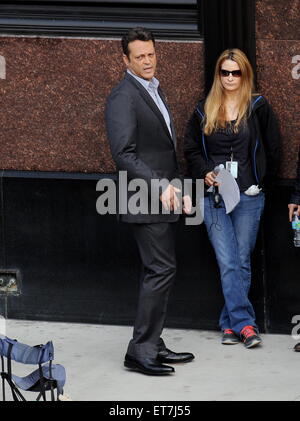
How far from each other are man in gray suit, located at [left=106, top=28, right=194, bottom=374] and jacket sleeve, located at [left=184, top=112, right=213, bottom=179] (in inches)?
20.0

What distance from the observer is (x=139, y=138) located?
7.63 meters

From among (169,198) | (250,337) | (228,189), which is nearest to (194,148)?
(228,189)

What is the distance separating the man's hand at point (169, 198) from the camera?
7324mm

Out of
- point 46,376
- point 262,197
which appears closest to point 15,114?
point 262,197

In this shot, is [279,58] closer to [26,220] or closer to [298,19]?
[298,19]

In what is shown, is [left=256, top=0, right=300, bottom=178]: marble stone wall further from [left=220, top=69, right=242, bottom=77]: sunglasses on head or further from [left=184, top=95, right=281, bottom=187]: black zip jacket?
[left=220, top=69, right=242, bottom=77]: sunglasses on head

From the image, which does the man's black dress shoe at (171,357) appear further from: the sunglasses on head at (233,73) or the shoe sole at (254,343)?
→ the sunglasses on head at (233,73)

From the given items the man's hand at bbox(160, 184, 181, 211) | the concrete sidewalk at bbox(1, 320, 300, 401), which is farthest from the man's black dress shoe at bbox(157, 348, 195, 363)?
the man's hand at bbox(160, 184, 181, 211)

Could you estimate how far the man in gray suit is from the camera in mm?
7520

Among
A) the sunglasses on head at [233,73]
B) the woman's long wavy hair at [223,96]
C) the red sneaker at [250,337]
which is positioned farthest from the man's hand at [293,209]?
the sunglasses on head at [233,73]

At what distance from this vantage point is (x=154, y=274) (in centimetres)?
769

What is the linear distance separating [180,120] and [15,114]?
3.83ft

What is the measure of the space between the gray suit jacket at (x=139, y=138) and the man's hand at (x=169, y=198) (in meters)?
0.13

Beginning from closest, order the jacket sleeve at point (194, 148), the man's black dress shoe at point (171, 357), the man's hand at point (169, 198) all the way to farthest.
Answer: the man's hand at point (169, 198) → the man's black dress shoe at point (171, 357) → the jacket sleeve at point (194, 148)
